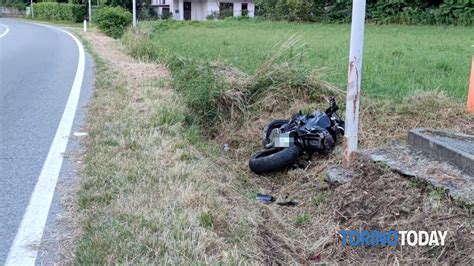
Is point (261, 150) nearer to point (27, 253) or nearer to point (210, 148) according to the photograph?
point (210, 148)

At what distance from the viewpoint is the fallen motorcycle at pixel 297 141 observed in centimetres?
587

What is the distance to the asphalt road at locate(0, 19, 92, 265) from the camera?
4129 mm

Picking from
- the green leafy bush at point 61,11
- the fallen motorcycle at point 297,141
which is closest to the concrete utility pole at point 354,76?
the fallen motorcycle at point 297,141

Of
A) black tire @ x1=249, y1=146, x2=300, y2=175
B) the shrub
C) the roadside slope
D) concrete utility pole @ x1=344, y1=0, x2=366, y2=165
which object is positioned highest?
the shrub

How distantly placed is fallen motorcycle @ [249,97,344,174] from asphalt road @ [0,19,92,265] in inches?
87.9

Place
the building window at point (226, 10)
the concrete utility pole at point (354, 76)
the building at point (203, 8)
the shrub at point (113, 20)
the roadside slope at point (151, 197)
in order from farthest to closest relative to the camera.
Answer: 1. the building at point (203, 8)
2. the building window at point (226, 10)
3. the shrub at point (113, 20)
4. the concrete utility pole at point (354, 76)
5. the roadside slope at point (151, 197)

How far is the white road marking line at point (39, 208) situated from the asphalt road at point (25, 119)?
48mm

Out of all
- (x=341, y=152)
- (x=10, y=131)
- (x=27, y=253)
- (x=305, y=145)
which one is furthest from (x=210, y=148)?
(x=27, y=253)

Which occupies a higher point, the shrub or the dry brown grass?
the shrub

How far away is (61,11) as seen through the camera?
179 ft

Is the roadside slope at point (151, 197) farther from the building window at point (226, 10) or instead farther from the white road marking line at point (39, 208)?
the building window at point (226, 10)

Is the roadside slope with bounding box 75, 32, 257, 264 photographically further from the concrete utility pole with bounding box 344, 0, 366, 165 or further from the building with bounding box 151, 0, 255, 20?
the building with bounding box 151, 0, 255, 20

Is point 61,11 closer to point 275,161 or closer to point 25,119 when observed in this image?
point 25,119

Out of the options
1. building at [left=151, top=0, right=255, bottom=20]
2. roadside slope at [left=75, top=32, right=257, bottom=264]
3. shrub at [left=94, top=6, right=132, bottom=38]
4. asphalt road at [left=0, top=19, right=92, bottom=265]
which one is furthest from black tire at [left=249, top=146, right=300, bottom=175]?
building at [left=151, top=0, right=255, bottom=20]
